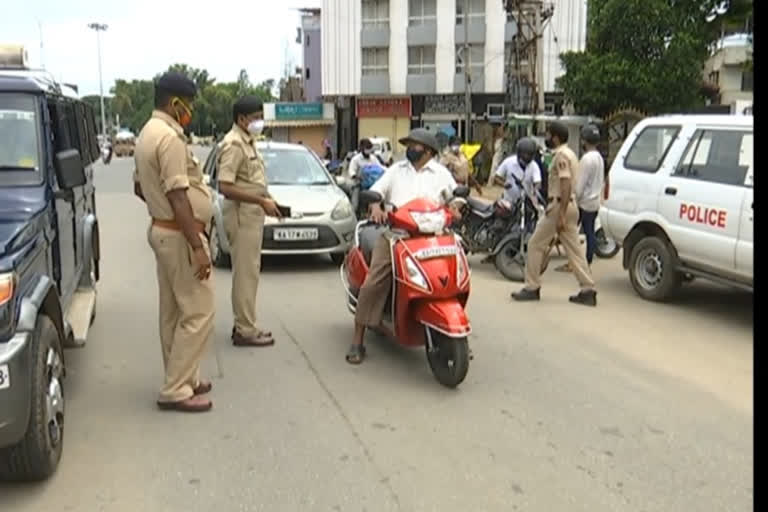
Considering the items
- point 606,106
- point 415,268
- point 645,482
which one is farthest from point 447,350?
point 606,106

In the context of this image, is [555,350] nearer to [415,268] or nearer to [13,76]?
[415,268]

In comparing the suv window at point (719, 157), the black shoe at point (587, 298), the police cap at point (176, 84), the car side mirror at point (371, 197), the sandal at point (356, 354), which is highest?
the police cap at point (176, 84)

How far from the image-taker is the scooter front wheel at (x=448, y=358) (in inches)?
197

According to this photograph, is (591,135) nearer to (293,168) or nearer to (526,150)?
(526,150)

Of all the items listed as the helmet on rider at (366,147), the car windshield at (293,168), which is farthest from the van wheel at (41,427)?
the helmet on rider at (366,147)

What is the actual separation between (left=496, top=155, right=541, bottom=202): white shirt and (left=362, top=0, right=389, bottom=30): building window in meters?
37.6

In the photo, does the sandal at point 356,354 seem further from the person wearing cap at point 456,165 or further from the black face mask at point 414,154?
the person wearing cap at point 456,165

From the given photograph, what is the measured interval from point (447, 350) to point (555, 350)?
4.44 ft

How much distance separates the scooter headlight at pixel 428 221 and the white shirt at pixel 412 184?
0.33 meters

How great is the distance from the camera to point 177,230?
448 centimetres

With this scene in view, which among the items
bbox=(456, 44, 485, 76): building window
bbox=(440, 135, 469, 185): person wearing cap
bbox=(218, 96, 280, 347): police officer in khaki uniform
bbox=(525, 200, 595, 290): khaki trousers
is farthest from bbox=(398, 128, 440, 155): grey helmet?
bbox=(456, 44, 485, 76): building window

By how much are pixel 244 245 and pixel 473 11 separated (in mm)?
40806

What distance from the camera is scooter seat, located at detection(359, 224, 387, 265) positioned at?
5.99 meters

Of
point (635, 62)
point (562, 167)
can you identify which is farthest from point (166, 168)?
point (635, 62)
